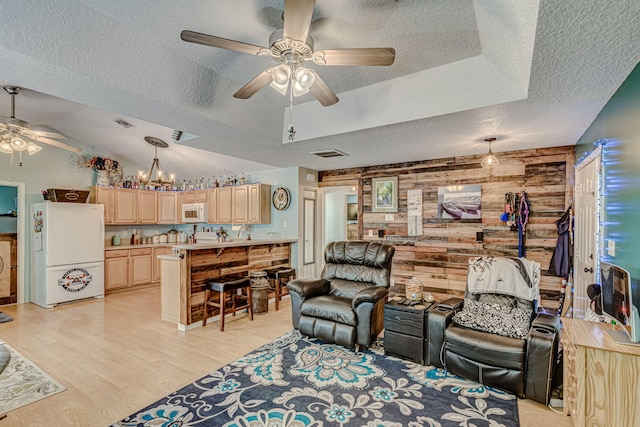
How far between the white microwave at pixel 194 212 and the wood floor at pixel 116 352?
210 cm

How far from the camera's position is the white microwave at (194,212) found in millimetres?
6609

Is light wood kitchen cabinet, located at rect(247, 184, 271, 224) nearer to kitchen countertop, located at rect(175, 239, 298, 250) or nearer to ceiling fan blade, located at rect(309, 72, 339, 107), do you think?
kitchen countertop, located at rect(175, 239, 298, 250)

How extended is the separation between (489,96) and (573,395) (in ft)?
7.47

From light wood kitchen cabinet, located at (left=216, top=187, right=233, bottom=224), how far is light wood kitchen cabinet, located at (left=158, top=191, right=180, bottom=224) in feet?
5.33

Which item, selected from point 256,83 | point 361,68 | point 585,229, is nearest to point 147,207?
point 256,83

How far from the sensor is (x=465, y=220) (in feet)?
15.2

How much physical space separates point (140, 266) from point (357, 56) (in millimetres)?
6434

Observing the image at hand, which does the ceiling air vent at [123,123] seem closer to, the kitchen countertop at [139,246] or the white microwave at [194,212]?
the white microwave at [194,212]

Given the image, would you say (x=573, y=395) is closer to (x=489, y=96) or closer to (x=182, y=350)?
(x=489, y=96)

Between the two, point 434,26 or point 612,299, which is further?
point 434,26

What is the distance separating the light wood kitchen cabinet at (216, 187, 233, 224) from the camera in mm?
6230

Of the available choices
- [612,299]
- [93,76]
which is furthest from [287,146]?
[612,299]

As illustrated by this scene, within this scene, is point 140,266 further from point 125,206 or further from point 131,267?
point 125,206

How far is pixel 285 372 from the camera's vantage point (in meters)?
2.78
